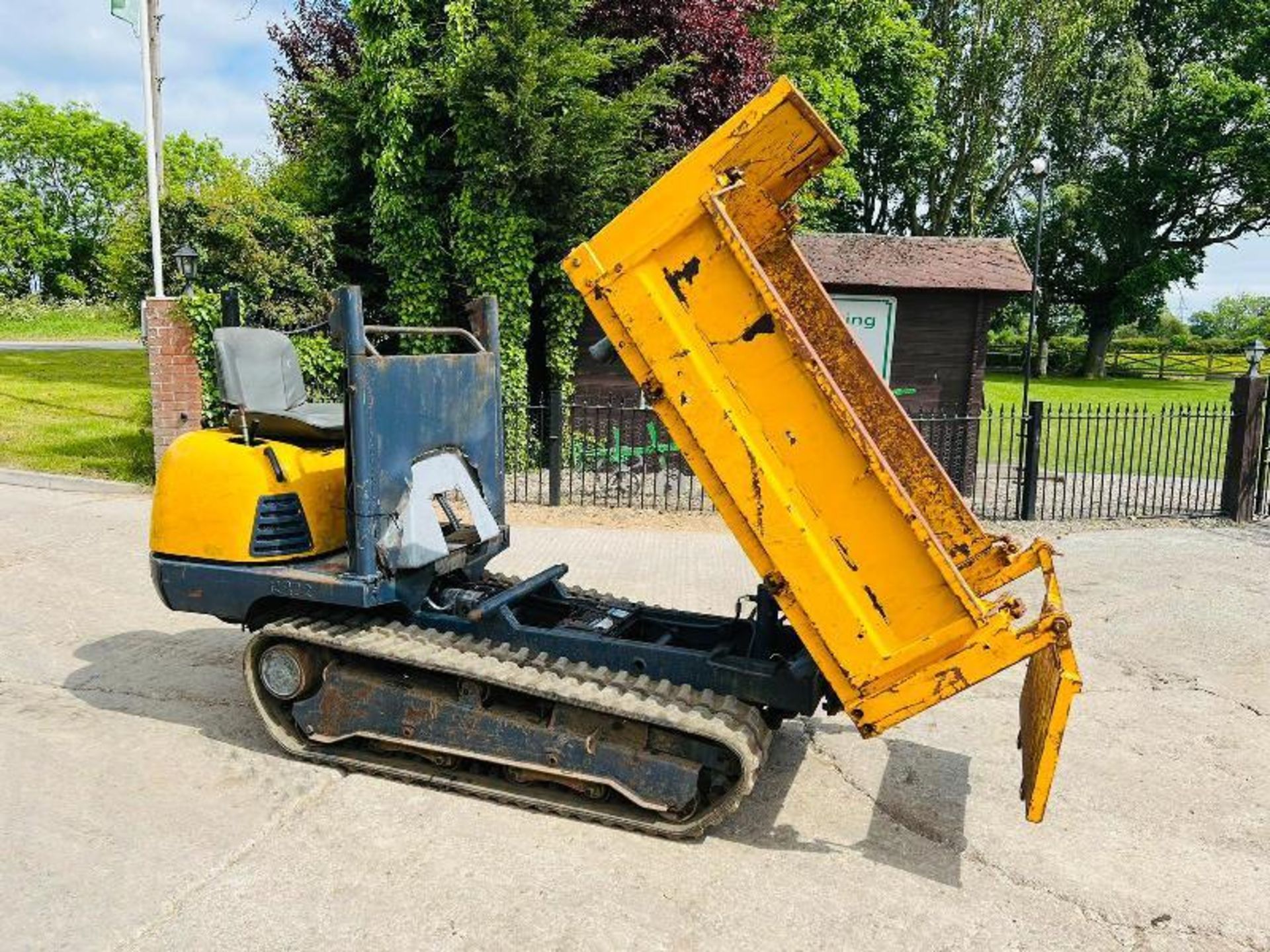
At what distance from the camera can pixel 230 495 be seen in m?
4.43

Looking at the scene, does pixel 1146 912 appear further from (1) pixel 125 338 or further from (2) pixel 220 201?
(1) pixel 125 338

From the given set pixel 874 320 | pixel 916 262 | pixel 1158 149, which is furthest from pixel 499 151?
pixel 1158 149

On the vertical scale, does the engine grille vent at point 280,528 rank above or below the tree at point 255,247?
below

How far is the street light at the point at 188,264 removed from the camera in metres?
10.8

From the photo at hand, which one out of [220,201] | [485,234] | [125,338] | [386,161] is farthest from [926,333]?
Result: [125,338]

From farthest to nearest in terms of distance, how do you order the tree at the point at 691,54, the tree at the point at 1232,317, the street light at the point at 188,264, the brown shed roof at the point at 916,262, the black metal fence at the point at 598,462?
the tree at the point at 1232,317 < the tree at the point at 691,54 < the brown shed roof at the point at 916,262 < the black metal fence at the point at 598,462 < the street light at the point at 188,264

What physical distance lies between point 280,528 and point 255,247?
8.64 metres

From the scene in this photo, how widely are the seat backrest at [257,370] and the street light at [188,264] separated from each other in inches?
253

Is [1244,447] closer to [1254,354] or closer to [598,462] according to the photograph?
[1254,354]

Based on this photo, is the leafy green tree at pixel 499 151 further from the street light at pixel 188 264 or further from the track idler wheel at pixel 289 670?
the track idler wheel at pixel 289 670

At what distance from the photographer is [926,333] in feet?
42.5

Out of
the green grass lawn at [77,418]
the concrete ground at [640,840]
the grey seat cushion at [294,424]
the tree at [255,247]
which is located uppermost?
the tree at [255,247]

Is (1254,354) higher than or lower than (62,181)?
lower

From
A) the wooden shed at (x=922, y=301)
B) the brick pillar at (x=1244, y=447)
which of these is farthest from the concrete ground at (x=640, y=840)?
the wooden shed at (x=922, y=301)
